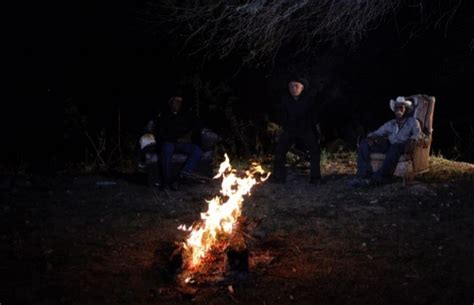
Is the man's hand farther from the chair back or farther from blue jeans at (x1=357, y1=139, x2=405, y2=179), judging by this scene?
the chair back

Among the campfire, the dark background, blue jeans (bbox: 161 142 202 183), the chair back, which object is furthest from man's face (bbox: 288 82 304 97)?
the dark background

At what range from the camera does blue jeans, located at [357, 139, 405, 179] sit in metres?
9.01

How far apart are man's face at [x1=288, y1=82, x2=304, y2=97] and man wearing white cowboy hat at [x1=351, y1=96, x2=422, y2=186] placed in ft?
4.39

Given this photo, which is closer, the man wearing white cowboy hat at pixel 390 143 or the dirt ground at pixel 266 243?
the dirt ground at pixel 266 243

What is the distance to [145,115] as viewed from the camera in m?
13.6

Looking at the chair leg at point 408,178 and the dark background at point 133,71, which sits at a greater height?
the dark background at point 133,71

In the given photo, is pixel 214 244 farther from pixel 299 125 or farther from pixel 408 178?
pixel 408 178

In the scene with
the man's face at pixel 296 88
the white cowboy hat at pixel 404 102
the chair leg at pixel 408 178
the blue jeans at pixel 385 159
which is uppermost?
the man's face at pixel 296 88

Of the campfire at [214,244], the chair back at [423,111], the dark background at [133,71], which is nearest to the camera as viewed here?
the campfire at [214,244]

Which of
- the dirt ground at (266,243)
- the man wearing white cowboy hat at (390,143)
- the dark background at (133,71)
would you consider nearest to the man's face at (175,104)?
the dirt ground at (266,243)

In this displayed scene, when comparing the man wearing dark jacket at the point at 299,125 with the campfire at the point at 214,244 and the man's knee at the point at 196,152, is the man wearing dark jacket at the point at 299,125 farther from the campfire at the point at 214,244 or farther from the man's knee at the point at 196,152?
the campfire at the point at 214,244

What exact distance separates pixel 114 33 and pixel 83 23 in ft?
2.33

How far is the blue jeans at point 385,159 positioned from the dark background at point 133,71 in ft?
13.8

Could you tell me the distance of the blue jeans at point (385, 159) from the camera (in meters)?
9.01
